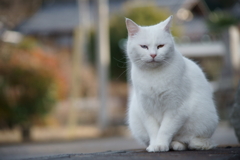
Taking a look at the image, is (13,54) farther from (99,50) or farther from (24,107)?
(99,50)

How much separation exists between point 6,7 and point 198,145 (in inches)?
365

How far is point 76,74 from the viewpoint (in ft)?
39.3

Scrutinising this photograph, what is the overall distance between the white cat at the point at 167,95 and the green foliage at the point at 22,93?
6.89 metres

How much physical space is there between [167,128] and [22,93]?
24.3ft

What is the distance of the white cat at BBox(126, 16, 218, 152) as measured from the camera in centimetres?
355

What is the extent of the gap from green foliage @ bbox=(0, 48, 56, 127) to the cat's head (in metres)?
7.00

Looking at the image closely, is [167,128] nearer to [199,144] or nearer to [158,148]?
[158,148]

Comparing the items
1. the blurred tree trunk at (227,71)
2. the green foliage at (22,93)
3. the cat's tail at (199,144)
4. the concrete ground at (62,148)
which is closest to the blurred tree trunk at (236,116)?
the cat's tail at (199,144)

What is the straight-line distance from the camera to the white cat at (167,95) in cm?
355

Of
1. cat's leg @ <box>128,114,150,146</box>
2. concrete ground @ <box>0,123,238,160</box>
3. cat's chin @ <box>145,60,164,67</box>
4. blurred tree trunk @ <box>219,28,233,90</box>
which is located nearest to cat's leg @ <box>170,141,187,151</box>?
cat's leg @ <box>128,114,150,146</box>

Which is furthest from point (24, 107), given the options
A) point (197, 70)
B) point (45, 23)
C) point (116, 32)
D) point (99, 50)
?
point (45, 23)

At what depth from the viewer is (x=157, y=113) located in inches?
142

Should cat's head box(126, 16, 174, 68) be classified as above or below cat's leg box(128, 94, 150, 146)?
above

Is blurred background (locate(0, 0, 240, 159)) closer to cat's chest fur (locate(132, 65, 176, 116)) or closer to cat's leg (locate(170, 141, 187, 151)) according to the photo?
cat's chest fur (locate(132, 65, 176, 116))
